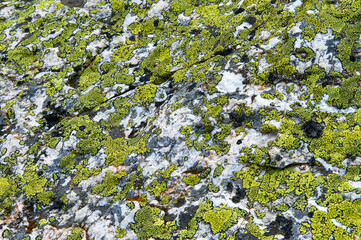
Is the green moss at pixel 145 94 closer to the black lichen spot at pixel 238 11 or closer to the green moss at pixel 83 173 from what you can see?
the green moss at pixel 83 173

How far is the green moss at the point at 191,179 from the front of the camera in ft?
26.0

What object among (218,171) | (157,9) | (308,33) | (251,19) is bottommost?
(218,171)

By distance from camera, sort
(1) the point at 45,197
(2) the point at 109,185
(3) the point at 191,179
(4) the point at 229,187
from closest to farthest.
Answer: (4) the point at 229,187 < (3) the point at 191,179 < (2) the point at 109,185 < (1) the point at 45,197

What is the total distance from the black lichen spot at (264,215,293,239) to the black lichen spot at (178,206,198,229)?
Answer: 5.62ft

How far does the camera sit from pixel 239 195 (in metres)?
7.35

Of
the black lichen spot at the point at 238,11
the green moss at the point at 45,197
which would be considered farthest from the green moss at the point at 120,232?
the black lichen spot at the point at 238,11

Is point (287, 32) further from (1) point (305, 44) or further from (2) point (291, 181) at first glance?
(2) point (291, 181)

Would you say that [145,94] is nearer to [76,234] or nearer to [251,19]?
[251,19]

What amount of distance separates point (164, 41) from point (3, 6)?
8400 millimetres

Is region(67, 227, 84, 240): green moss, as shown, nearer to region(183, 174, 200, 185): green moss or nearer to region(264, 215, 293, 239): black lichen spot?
region(183, 174, 200, 185): green moss

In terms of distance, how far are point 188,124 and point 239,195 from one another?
250cm

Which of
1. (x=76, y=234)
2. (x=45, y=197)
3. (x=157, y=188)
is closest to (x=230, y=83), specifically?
(x=157, y=188)

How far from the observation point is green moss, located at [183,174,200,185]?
26.0ft

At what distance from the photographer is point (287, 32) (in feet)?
30.7
